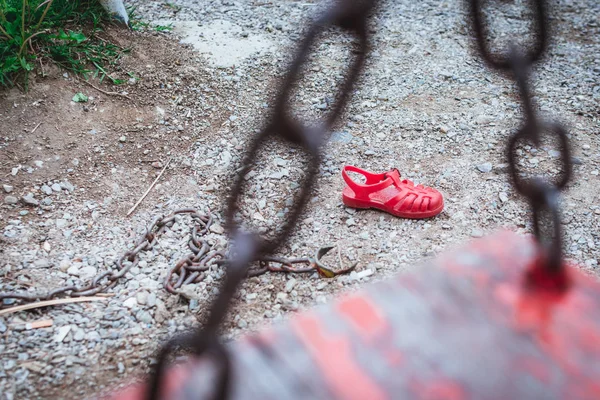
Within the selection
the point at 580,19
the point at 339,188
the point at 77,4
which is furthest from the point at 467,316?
the point at 580,19

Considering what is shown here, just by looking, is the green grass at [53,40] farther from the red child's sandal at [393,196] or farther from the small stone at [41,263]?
the red child's sandal at [393,196]

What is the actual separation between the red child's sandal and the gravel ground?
46 millimetres

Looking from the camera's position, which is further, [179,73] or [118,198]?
[179,73]

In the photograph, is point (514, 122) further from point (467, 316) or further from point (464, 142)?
point (467, 316)

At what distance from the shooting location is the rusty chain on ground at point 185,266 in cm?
163

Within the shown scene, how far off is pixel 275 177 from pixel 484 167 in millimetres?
861

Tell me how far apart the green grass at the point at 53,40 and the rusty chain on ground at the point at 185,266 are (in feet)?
3.28

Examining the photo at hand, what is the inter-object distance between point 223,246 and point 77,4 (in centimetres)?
159

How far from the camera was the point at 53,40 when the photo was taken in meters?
2.47

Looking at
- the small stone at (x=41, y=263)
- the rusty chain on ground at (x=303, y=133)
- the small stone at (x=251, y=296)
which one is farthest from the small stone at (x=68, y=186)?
the rusty chain on ground at (x=303, y=133)

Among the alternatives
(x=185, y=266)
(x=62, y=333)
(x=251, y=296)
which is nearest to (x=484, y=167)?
(x=251, y=296)

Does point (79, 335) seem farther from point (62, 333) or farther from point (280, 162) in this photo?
point (280, 162)

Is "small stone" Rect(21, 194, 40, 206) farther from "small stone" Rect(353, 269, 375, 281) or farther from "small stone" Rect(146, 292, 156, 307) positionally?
"small stone" Rect(353, 269, 375, 281)

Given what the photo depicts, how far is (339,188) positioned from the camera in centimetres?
217
